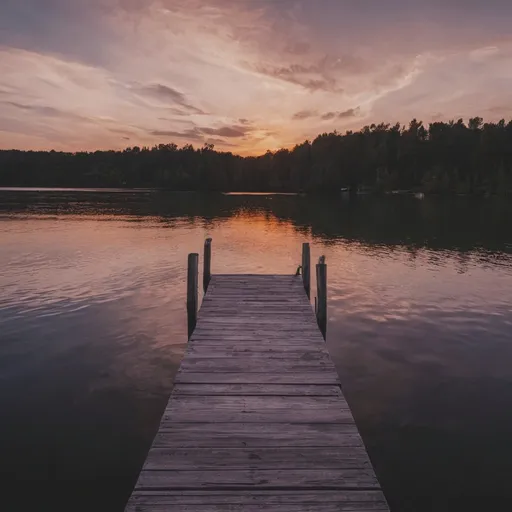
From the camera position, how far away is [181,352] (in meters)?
12.8

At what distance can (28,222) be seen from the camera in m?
48.7

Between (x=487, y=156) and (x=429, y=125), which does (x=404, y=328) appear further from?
(x=429, y=125)

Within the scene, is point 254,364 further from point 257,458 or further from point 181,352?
point 181,352

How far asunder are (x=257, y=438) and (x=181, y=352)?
7.43m

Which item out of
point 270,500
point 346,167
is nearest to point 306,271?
point 270,500

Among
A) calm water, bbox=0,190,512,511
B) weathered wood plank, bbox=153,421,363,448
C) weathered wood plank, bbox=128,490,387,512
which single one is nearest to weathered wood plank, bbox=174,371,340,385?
weathered wood plank, bbox=153,421,363,448

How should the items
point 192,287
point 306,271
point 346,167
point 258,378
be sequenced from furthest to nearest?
1. point 346,167
2. point 306,271
3. point 192,287
4. point 258,378

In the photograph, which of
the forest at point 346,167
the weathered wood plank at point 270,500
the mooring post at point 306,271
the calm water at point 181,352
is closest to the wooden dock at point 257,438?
the weathered wood plank at point 270,500

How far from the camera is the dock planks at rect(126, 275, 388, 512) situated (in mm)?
4664

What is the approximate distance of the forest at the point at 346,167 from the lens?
14250 centimetres

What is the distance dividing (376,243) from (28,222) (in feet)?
132

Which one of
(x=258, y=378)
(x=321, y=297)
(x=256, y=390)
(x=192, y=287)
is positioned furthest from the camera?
(x=192, y=287)

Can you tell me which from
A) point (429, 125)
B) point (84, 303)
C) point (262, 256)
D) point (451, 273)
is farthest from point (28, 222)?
Answer: point (429, 125)

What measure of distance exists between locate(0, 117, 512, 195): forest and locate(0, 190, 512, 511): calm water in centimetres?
12420
